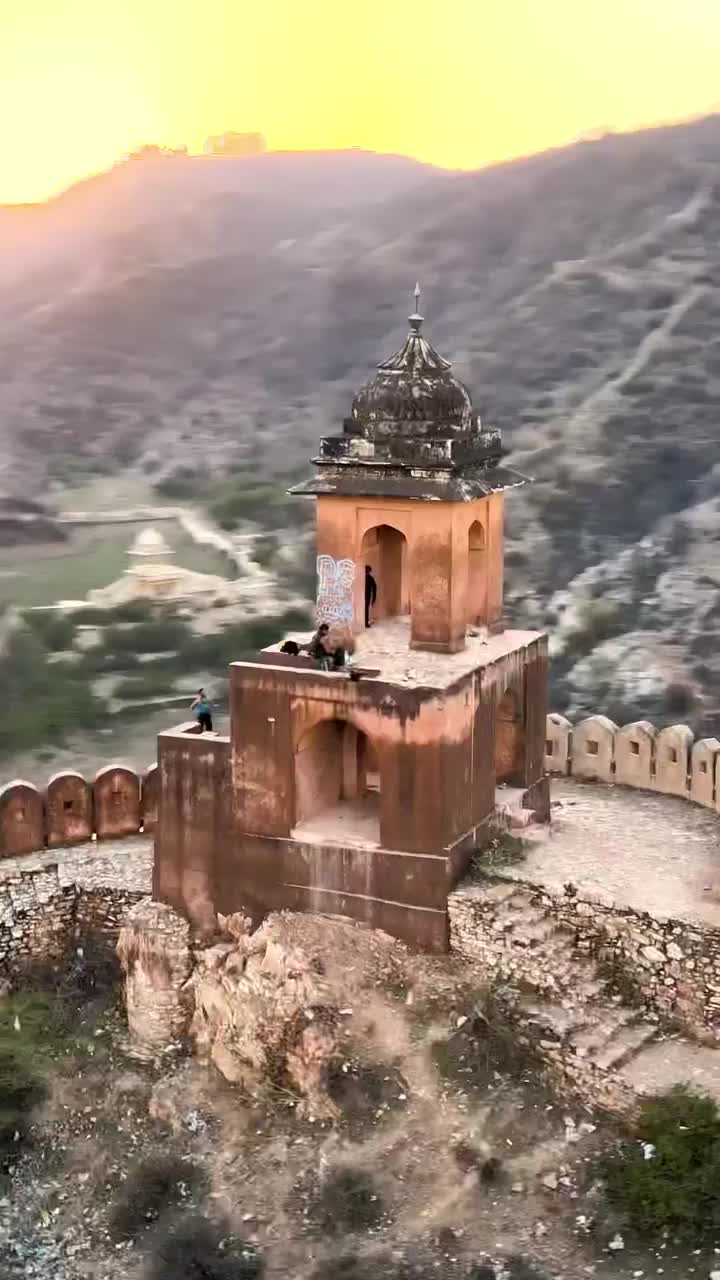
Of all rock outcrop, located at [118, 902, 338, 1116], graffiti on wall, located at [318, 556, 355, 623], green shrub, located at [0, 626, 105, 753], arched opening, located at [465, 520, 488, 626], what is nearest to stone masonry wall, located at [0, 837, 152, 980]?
rock outcrop, located at [118, 902, 338, 1116]

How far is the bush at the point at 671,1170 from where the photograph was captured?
10914mm

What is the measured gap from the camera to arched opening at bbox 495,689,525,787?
14.8 meters

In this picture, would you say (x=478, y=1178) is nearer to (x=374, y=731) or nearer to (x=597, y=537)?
(x=374, y=731)

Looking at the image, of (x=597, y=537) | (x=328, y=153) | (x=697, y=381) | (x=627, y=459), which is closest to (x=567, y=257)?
(x=697, y=381)

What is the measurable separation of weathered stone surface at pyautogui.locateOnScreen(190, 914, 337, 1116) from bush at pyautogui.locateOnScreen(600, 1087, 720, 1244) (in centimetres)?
254

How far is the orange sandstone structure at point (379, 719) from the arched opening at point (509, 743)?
0.64 ft

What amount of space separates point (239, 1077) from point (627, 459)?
23122 millimetres

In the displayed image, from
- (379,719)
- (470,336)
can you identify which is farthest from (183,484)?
(379,719)

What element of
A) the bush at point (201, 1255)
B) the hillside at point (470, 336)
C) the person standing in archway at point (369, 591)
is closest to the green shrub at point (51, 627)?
the hillside at point (470, 336)

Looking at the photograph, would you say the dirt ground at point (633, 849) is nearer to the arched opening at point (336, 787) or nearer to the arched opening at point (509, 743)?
the arched opening at point (509, 743)

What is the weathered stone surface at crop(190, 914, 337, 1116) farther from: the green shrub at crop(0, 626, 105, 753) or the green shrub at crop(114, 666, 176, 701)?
the green shrub at crop(114, 666, 176, 701)

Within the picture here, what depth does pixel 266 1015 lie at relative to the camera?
13164 mm

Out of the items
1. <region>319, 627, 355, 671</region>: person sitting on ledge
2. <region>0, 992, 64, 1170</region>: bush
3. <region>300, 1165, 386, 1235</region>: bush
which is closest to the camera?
<region>300, 1165, 386, 1235</region>: bush

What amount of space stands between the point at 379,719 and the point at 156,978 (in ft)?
10.7
